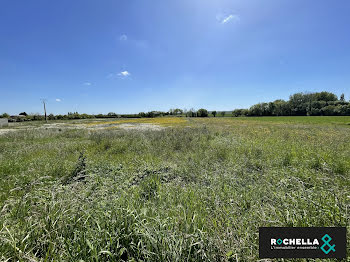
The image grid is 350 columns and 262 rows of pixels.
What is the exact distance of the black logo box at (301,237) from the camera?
66.7 inches

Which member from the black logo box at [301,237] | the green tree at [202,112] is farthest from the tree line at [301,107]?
the black logo box at [301,237]

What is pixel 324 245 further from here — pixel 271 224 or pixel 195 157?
pixel 195 157

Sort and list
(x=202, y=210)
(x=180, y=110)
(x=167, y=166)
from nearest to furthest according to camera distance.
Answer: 1. (x=202, y=210)
2. (x=167, y=166)
3. (x=180, y=110)

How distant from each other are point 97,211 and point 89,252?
0.59 meters

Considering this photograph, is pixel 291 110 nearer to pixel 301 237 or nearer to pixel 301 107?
pixel 301 107

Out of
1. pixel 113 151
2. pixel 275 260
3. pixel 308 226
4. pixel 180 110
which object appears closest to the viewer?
pixel 275 260

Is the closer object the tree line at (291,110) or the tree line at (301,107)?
the tree line at (291,110)

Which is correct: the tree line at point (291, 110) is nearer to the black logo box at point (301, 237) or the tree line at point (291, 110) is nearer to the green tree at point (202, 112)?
the green tree at point (202, 112)

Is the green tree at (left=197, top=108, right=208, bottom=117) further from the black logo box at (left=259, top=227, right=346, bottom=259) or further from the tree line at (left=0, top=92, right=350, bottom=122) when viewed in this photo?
the black logo box at (left=259, top=227, right=346, bottom=259)

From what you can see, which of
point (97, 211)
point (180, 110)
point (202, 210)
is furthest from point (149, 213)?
point (180, 110)

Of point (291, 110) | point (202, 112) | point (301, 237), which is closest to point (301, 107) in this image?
point (291, 110)

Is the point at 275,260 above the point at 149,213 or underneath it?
underneath

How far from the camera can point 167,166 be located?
210 inches

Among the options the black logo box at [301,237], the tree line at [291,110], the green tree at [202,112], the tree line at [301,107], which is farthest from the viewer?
the green tree at [202,112]
